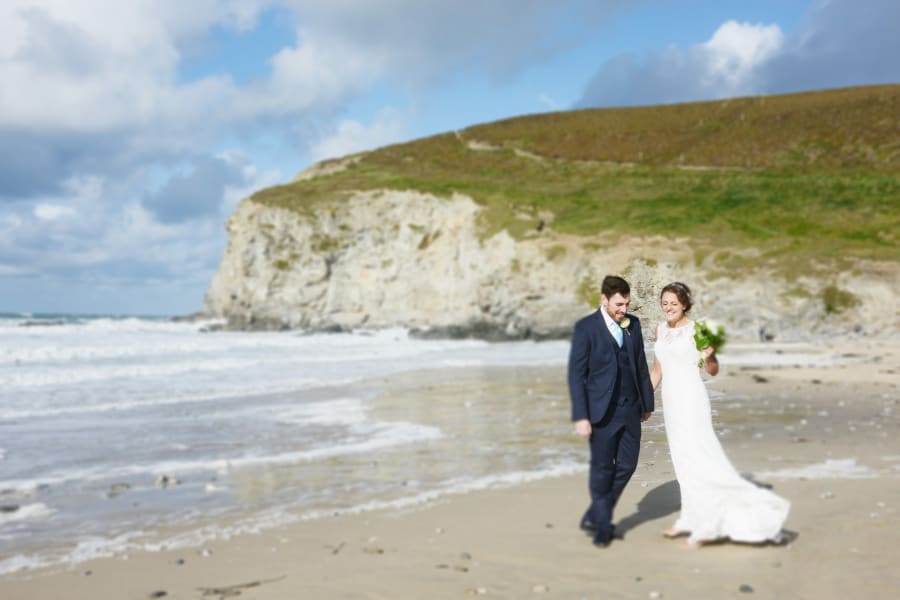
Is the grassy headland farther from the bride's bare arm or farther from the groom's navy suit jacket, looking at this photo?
A: the groom's navy suit jacket

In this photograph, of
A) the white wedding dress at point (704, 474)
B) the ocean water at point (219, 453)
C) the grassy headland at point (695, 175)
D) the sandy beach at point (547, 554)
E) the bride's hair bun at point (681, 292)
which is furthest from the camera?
the grassy headland at point (695, 175)

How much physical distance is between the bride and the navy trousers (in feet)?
1.05

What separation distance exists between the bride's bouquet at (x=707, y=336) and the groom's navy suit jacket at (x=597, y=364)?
0.38m

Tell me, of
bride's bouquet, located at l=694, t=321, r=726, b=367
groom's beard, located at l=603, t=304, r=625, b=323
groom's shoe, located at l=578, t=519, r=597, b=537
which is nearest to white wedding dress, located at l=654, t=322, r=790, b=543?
bride's bouquet, located at l=694, t=321, r=726, b=367

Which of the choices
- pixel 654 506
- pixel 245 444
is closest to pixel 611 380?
pixel 654 506

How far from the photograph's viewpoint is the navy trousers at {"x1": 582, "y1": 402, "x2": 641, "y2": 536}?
17.0 ft

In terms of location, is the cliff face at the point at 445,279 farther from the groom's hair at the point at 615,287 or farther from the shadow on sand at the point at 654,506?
the groom's hair at the point at 615,287

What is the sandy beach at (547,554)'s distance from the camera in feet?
16.0

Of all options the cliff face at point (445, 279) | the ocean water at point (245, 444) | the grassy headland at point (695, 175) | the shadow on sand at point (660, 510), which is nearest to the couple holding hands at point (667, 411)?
the shadow on sand at point (660, 510)

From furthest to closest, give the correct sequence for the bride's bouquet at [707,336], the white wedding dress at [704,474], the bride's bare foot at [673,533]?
the bride's bare foot at [673,533] < the white wedding dress at [704,474] < the bride's bouquet at [707,336]

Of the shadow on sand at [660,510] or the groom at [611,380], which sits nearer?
the groom at [611,380]

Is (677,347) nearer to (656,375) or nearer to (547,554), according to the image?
(656,375)

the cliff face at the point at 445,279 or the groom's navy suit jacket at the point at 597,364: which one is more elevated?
the cliff face at the point at 445,279

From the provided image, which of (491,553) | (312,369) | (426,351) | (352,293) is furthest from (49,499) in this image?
(352,293)
